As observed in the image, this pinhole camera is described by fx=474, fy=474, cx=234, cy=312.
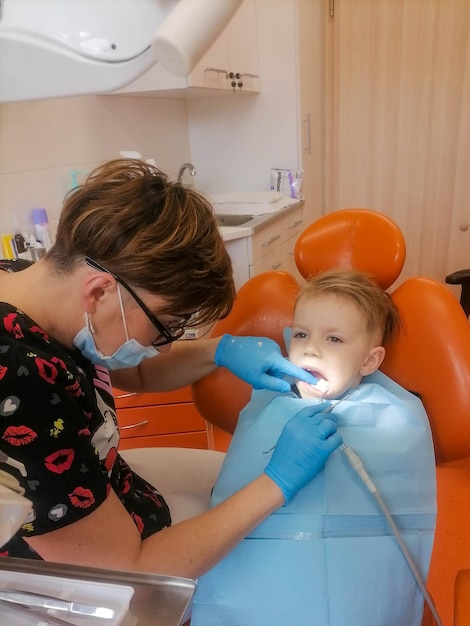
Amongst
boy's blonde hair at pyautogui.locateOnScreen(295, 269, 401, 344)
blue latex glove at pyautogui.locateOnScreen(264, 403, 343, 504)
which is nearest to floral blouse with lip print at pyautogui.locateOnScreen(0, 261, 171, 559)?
blue latex glove at pyautogui.locateOnScreen(264, 403, 343, 504)

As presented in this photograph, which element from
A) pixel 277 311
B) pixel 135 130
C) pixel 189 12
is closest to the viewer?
pixel 189 12

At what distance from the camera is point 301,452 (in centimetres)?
92

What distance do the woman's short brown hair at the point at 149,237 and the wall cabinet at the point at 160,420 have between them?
2.89 ft

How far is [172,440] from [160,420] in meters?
0.10

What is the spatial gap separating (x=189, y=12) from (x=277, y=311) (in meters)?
0.82

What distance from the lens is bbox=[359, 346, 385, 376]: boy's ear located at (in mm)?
1164

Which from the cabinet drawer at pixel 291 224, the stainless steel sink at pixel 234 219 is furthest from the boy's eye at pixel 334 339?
the cabinet drawer at pixel 291 224

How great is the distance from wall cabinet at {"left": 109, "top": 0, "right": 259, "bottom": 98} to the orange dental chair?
4.32ft

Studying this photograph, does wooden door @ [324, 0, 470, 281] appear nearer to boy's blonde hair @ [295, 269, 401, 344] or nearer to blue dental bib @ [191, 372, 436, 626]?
boy's blonde hair @ [295, 269, 401, 344]

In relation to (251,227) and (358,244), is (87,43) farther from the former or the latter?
(251,227)

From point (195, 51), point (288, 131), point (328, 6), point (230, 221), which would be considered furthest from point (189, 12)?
point (328, 6)

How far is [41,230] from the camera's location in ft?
5.95

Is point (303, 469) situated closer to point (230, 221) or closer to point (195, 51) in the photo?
point (195, 51)

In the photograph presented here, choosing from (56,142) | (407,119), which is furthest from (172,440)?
(407,119)
